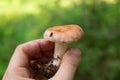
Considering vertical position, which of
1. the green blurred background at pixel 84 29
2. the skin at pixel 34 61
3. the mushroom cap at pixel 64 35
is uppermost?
the mushroom cap at pixel 64 35

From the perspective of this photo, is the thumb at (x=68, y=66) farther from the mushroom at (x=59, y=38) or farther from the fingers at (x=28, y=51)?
the fingers at (x=28, y=51)

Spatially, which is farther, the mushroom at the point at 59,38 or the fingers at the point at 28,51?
the fingers at the point at 28,51

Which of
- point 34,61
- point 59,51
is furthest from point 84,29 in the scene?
point 59,51

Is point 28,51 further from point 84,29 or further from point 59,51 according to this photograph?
A: point 84,29

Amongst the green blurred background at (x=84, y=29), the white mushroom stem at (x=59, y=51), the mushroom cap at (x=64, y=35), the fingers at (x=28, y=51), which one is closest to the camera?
the mushroom cap at (x=64, y=35)

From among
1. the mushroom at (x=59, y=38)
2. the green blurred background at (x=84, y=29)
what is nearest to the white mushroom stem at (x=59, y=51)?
the mushroom at (x=59, y=38)

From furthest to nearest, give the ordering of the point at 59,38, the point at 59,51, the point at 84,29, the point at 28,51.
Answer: the point at 84,29
the point at 28,51
the point at 59,51
the point at 59,38

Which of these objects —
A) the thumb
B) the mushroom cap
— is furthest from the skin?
the mushroom cap

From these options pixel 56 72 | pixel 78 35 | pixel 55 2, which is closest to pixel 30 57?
pixel 56 72
